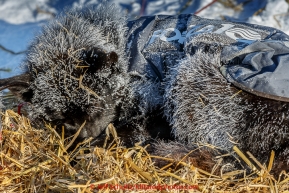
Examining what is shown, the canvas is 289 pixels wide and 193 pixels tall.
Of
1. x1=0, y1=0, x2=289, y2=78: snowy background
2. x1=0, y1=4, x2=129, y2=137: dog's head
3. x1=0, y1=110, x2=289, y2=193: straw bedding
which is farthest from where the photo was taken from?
x1=0, y1=0, x2=289, y2=78: snowy background

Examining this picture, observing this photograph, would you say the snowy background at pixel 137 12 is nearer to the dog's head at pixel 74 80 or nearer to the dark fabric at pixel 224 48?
the dog's head at pixel 74 80

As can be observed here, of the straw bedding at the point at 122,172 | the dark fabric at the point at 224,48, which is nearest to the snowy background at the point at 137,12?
the dark fabric at the point at 224,48

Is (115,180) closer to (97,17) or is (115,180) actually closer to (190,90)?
(190,90)

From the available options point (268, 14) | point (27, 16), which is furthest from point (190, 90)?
point (27, 16)

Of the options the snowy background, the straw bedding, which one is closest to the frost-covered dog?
the straw bedding

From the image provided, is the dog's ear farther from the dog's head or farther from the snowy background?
the snowy background

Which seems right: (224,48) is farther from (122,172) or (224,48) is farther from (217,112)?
(122,172)
